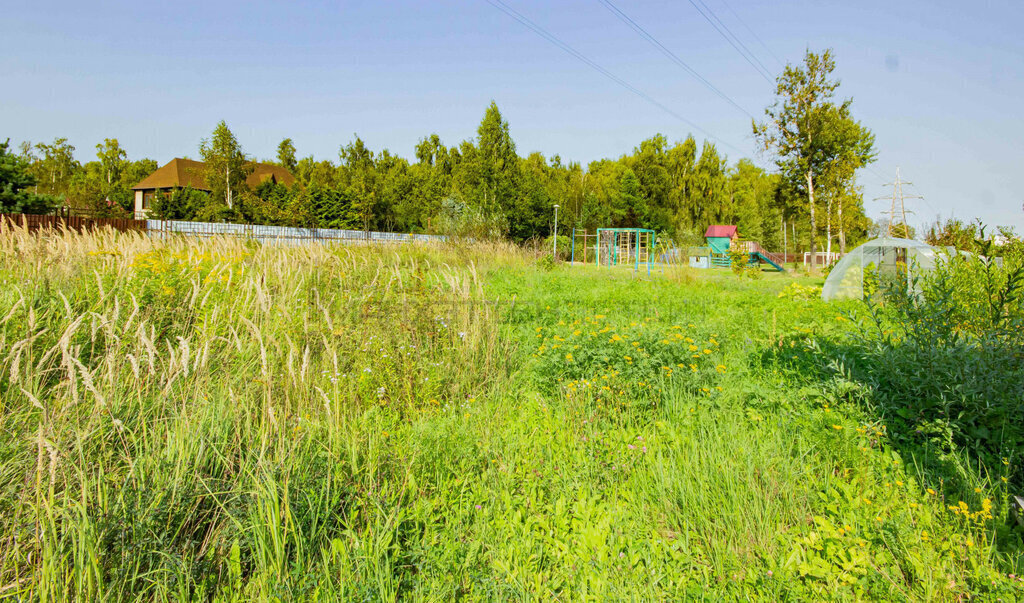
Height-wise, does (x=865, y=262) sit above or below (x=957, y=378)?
above

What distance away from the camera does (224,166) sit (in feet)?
92.7

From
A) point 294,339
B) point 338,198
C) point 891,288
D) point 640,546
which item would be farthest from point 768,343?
point 338,198

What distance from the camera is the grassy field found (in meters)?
1.82

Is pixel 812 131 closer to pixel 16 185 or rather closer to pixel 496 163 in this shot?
pixel 496 163

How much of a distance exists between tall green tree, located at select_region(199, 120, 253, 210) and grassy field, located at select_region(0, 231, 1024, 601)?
90.2ft

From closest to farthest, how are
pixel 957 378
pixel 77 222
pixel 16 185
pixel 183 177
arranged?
pixel 957 378 → pixel 77 222 → pixel 16 185 → pixel 183 177

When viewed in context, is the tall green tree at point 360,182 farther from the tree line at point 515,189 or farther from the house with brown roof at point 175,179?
the house with brown roof at point 175,179

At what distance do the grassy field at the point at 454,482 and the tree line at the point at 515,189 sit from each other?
1652cm

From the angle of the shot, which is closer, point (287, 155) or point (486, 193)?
point (486, 193)

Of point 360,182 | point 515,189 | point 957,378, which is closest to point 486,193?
point 515,189

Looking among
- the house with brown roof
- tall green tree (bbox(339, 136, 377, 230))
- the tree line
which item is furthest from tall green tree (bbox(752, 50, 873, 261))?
the house with brown roof

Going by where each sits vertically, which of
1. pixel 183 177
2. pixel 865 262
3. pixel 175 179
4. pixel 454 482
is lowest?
pixel 454 482

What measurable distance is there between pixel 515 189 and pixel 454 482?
29653 millimetres

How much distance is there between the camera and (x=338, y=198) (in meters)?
32.1
